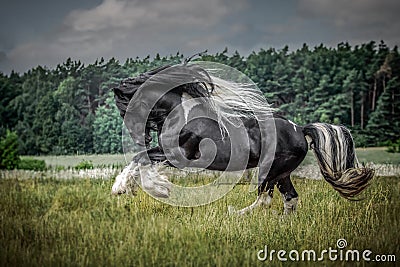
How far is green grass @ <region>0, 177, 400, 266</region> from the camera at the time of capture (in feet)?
9.61

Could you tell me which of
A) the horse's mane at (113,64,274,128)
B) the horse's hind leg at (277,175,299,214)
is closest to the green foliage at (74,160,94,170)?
the horse's mane at (113,64,274,128)

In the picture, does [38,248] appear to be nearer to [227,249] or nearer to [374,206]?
[227,249]

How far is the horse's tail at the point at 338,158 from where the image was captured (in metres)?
4.04

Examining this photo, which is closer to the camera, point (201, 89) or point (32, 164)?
point (201, 89)

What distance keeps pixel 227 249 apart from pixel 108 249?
79 cm

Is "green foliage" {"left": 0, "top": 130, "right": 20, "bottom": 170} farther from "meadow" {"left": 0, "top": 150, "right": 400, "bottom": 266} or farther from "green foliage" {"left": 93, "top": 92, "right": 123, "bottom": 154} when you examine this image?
"meadow" {"left": 0, "top": 150, "right": 400, "bottom": 266}

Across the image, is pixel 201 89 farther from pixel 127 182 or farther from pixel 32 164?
pixel 32 164

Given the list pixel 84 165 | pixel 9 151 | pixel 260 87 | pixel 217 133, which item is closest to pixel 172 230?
pixel 217 133

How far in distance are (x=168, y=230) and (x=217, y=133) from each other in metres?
0.95

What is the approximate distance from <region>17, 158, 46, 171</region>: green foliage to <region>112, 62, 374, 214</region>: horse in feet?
12.5

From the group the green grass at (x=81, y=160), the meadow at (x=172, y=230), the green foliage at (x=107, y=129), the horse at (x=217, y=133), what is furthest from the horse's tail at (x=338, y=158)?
the green foliage at (x=107, y=129)

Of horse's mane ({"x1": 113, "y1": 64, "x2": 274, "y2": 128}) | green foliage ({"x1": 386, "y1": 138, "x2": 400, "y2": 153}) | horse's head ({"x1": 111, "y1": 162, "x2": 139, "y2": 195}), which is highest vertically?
horse's mane ({"x1": 113, "y1": 64, "x2": 274, "y2": 128})

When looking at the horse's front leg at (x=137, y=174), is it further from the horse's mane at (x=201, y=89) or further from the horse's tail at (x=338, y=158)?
the horse's tail at (x=338, y=158)

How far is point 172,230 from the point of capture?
3400 mm
